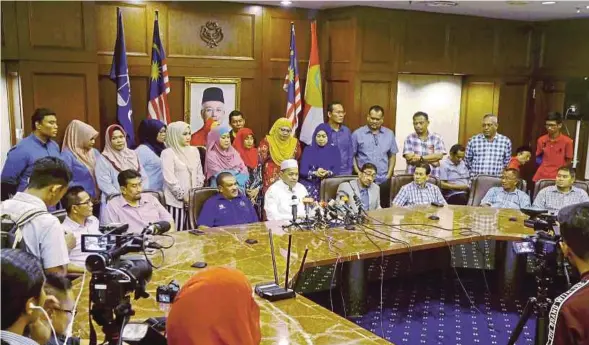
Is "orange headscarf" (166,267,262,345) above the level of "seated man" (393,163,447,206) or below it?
above

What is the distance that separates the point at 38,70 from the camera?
16.2ft

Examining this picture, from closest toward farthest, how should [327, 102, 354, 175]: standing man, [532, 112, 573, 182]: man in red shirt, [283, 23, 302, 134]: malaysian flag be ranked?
[327, 102, 354, 175]: standing man, [532, 112, 573, 182]: man in red shirt, [283, 23, 302, 134]: malaysian flag

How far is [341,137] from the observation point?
578 cm

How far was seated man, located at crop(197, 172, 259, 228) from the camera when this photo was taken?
414 cm

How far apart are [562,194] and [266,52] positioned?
11.2ft

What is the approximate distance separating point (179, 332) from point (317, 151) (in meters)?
3.88

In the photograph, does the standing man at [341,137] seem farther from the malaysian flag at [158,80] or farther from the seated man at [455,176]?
the malaysian flag at [158,80]

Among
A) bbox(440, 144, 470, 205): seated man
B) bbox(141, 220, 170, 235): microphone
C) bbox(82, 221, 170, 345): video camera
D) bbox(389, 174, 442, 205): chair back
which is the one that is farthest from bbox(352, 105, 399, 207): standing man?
bbox(82, 221, 170, 345): video camera

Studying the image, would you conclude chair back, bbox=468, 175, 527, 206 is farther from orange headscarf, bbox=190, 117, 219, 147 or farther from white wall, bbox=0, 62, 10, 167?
white wall, bbox=0, 62, 10, 167

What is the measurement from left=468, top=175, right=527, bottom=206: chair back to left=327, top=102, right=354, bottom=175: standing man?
1.22m

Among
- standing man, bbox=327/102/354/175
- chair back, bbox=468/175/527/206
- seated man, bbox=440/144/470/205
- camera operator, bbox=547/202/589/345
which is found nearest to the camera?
camera operator, bbox=547/202/589/345

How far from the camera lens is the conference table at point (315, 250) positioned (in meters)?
2.36

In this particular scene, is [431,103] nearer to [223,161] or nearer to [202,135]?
[202,135]

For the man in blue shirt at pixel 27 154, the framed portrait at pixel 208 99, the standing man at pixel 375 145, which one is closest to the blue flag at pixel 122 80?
the framed portrait at pixel 208 99
